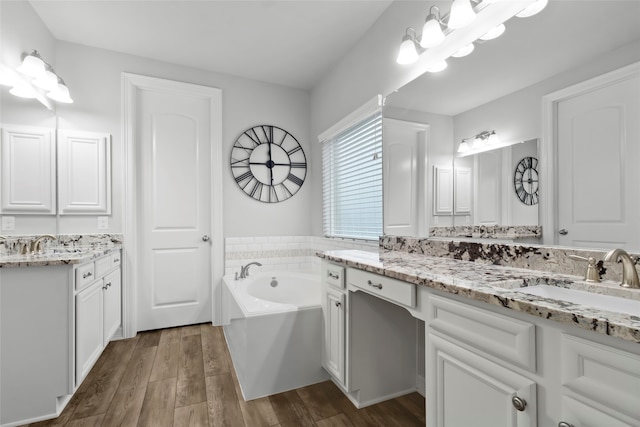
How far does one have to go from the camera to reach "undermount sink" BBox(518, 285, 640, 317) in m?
0.87

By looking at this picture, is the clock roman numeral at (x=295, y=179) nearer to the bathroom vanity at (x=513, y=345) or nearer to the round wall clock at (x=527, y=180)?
the bathroom vanity at (x=513, y=345)

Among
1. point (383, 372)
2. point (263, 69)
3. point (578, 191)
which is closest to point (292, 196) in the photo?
point (263, 69)

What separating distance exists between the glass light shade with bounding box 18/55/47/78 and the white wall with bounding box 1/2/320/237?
107mm

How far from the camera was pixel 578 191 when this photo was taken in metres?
1.13

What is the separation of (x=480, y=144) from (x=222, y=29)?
2236 mm

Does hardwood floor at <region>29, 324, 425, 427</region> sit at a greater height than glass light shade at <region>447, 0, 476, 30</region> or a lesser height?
lesser

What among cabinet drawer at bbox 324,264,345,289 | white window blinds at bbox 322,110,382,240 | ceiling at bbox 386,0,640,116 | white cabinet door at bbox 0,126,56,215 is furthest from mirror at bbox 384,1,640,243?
white cabinet door at bbox 0,126,56,215

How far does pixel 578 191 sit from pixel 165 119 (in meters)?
3.26

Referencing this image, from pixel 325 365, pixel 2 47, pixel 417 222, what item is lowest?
pixel 325 365

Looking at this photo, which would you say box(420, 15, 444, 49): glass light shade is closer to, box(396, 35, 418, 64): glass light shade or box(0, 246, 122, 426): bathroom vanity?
box(396, 35, 418, 64): glass light shade

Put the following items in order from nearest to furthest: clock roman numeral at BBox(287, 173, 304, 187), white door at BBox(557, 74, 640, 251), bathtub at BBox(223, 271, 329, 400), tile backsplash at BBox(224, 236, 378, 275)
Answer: white door at BBox(557, 74, 640, 251)
bathtub at BBox(223, 271, 329, 400)
tile backsplash at BBox(224, 236, 378, 275)
clock roman numeral at BBox(287, 173, 304, 187)

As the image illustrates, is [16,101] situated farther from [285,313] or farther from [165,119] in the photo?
[285,313]

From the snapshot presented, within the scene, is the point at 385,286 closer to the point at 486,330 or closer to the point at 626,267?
the point at 486,330

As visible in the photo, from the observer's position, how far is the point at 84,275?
185 centimetres
